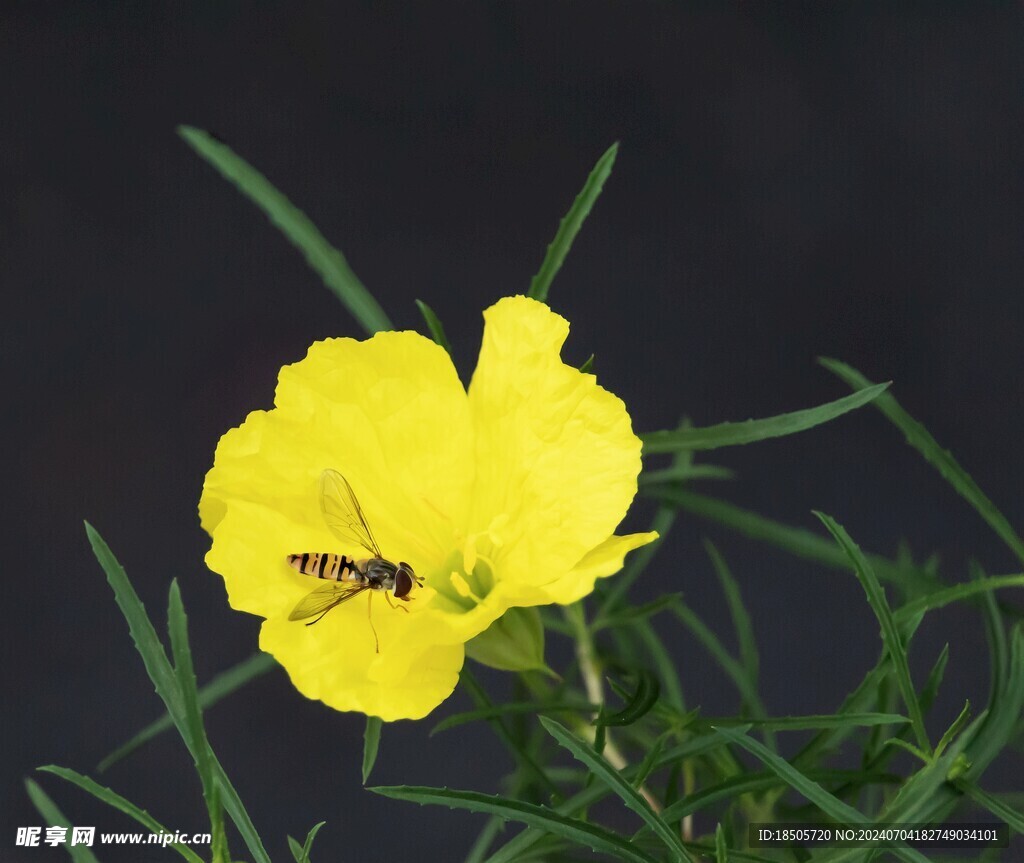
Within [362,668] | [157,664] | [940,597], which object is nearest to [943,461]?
[940,597]

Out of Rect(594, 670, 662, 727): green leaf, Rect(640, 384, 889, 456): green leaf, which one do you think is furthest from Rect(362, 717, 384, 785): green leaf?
Rect(640, 384, 889, 456): green leaf

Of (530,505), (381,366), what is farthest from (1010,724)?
(381,366)

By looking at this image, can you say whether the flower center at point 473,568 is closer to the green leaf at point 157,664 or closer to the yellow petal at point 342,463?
the yellow petal at point 342,463

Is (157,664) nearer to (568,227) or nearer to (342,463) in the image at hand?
(342,463)

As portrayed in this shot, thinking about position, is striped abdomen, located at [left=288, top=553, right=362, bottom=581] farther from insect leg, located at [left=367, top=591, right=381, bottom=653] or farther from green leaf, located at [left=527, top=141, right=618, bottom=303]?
green leaf, located at [left=527, top=141, right=618, bottom=303]

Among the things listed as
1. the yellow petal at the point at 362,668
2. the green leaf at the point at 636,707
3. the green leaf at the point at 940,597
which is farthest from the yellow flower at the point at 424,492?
the green leaf at the point at 940,597

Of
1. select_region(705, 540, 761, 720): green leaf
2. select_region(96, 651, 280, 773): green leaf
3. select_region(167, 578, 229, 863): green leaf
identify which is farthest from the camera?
select_region(705, 540, 761, 720): green leaf
